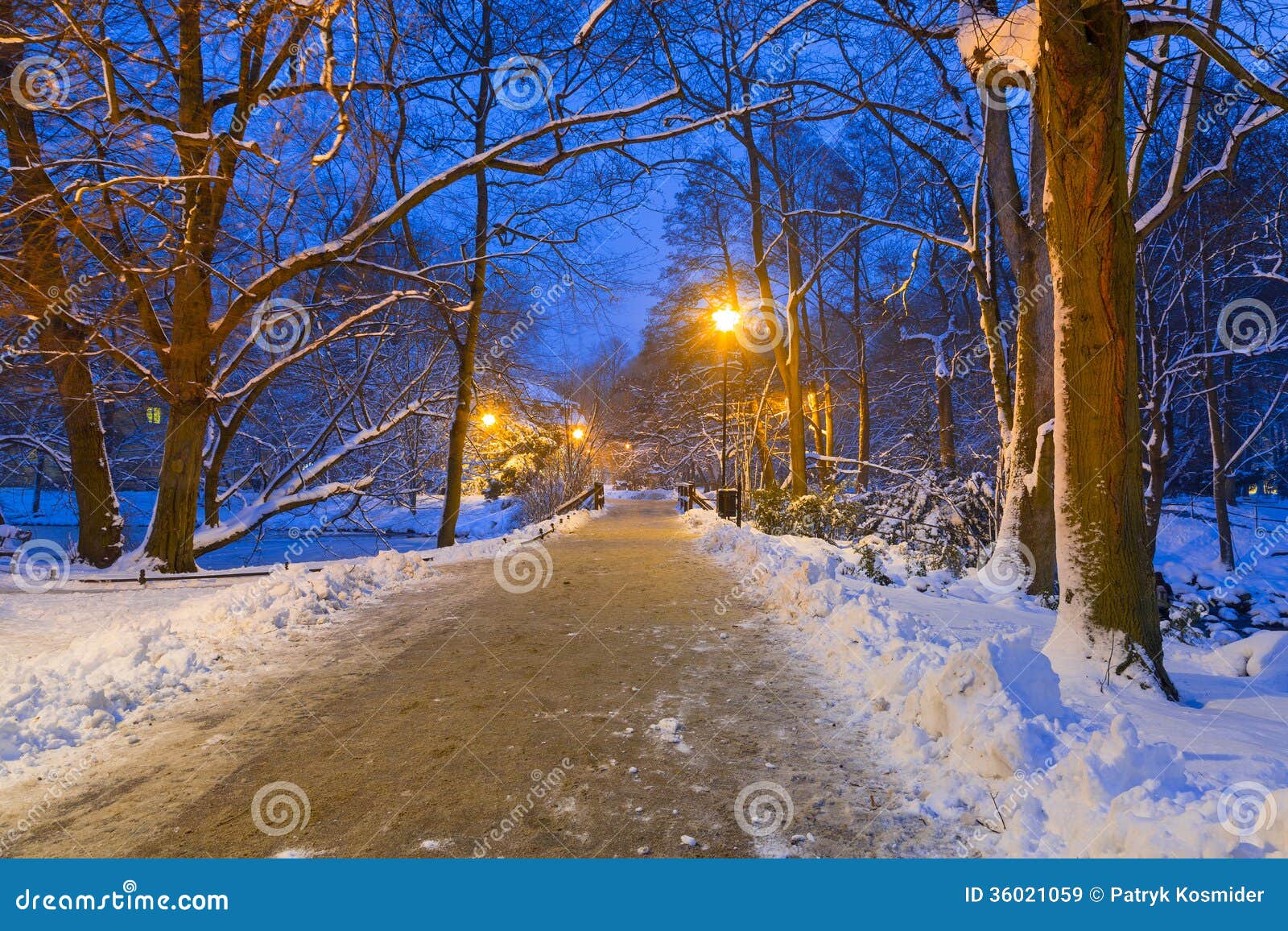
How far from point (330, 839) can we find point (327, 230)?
1129 centimetres

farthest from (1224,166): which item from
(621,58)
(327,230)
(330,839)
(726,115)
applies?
(327,230)

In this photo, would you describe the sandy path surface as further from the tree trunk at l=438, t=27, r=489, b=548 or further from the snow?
the tree trunk at l=438, t=27, r=489, b=548

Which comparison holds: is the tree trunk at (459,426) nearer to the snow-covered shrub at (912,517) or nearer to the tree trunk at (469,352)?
the tree trunk at (469,352)

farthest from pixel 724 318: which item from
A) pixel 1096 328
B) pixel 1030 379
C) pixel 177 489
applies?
pixel 1096 328

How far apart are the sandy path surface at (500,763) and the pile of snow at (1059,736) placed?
288 mm

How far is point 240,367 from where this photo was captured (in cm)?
1841

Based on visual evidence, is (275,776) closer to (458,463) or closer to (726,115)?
(726,115)

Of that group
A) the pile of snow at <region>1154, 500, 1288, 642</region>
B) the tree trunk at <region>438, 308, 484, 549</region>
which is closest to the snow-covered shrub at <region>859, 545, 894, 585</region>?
the pile of snow at <region>1154, 500, 1288, 642</region>

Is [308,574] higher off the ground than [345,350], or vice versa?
[345,350]

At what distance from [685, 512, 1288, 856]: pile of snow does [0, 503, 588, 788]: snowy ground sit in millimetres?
4833

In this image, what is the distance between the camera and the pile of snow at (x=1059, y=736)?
254 cm

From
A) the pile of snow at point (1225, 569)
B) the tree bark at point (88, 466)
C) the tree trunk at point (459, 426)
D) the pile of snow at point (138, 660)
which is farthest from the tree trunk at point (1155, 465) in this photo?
the tree bark at point (88, 466)

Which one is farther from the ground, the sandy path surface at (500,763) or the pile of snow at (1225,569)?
the sandy path surface at (500,763)

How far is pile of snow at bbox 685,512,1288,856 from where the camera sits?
Answer: 254 cm
